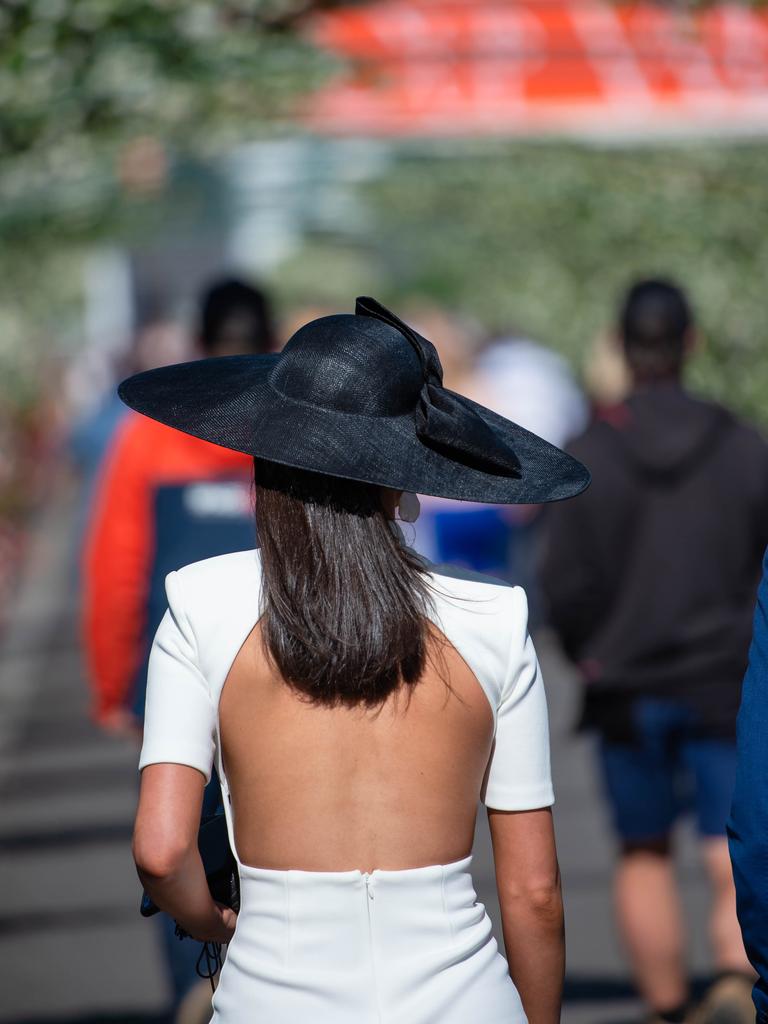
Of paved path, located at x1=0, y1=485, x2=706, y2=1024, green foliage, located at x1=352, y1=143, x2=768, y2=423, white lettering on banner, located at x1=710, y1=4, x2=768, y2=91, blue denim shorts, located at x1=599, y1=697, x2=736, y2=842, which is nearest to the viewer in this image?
blue denim shorts, located at x1=599, y1=697, x2=736, y2=842

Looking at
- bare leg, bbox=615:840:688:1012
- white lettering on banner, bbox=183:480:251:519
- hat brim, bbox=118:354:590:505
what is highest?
hat brim, bbox=118:354:590:505

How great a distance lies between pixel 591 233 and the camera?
13.5 m

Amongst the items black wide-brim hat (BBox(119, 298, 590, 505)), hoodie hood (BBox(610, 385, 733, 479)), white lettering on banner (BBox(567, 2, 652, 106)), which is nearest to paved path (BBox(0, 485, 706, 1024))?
hoodie hood (BBox(610, 385, 733, 479))

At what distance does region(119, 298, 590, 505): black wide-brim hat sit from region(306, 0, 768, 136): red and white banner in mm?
10417

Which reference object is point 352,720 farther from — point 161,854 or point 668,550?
point 668,550

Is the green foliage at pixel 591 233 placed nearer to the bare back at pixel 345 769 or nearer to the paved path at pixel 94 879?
the paved path at pixel 94 879

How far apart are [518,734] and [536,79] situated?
42.5 feet

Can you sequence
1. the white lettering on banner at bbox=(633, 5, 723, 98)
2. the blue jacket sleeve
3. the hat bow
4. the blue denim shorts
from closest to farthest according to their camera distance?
the blue jacket sleeve, the hat bow, the blue denim shorts, the white lettering on banner at bbox=(633, 5, 723, 98)

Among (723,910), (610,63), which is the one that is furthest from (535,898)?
(610,63)

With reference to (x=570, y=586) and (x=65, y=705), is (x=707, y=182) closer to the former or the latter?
(x=65, y=705)

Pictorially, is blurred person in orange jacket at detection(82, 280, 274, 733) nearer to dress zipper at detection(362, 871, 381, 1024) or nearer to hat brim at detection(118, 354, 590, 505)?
hat brim at detection(118, 354, 590, 505)

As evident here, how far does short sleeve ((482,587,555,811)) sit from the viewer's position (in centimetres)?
234

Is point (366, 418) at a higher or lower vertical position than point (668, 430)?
higher

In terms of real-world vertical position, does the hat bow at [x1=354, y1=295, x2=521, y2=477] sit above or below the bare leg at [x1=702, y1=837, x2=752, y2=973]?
above
